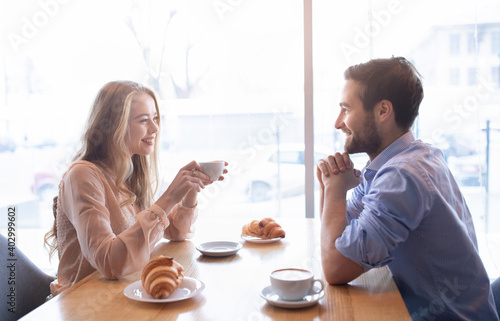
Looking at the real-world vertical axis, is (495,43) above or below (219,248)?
above

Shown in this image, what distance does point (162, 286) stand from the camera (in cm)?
114

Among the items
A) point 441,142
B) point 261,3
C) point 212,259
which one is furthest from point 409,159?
point 261,3

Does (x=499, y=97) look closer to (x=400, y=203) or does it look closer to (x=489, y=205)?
(x=489, y=205)

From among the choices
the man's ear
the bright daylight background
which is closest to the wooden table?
the man's ear

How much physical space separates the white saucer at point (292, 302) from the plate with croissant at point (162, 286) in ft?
0.58

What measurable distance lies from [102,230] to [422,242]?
3.01 ft

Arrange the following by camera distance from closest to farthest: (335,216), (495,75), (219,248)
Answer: (335,216) → (219,248) → (495,75)

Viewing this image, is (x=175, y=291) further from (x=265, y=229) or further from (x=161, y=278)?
(x=265, y=229)

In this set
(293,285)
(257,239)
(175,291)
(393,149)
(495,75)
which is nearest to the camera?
(293,285)

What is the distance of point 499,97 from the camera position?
2.92 m

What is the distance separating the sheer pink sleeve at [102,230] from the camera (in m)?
1.33
